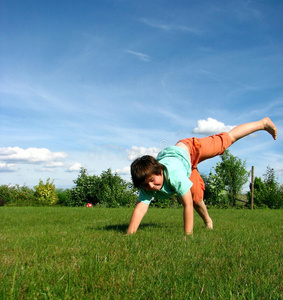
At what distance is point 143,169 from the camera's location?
3.55 metres

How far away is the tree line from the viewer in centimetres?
1326

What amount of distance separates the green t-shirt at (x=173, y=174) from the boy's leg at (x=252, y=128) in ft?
3.56

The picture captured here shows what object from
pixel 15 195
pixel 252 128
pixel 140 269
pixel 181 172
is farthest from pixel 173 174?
pixel 15 195

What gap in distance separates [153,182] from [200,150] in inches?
43.1

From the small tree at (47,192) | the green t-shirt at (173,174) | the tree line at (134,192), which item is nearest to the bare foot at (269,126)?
the green t-shirt at (173,174)

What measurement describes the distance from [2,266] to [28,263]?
202 millimetres

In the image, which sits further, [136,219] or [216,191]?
[216,191]

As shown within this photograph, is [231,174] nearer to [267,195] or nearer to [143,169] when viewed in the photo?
[267,195]

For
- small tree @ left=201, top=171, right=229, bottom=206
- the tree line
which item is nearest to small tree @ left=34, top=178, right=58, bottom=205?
the tree line

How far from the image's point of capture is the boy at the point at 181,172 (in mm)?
3612

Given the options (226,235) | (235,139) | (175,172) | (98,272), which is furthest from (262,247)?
(235,139)

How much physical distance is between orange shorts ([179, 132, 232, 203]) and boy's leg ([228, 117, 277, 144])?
0.25 m

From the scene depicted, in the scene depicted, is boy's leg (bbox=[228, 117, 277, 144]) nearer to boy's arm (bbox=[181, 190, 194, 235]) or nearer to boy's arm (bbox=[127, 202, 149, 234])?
boy's arm (bbox=[181, 190, 194, 235])

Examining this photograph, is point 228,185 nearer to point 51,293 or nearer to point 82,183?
point 82,183
